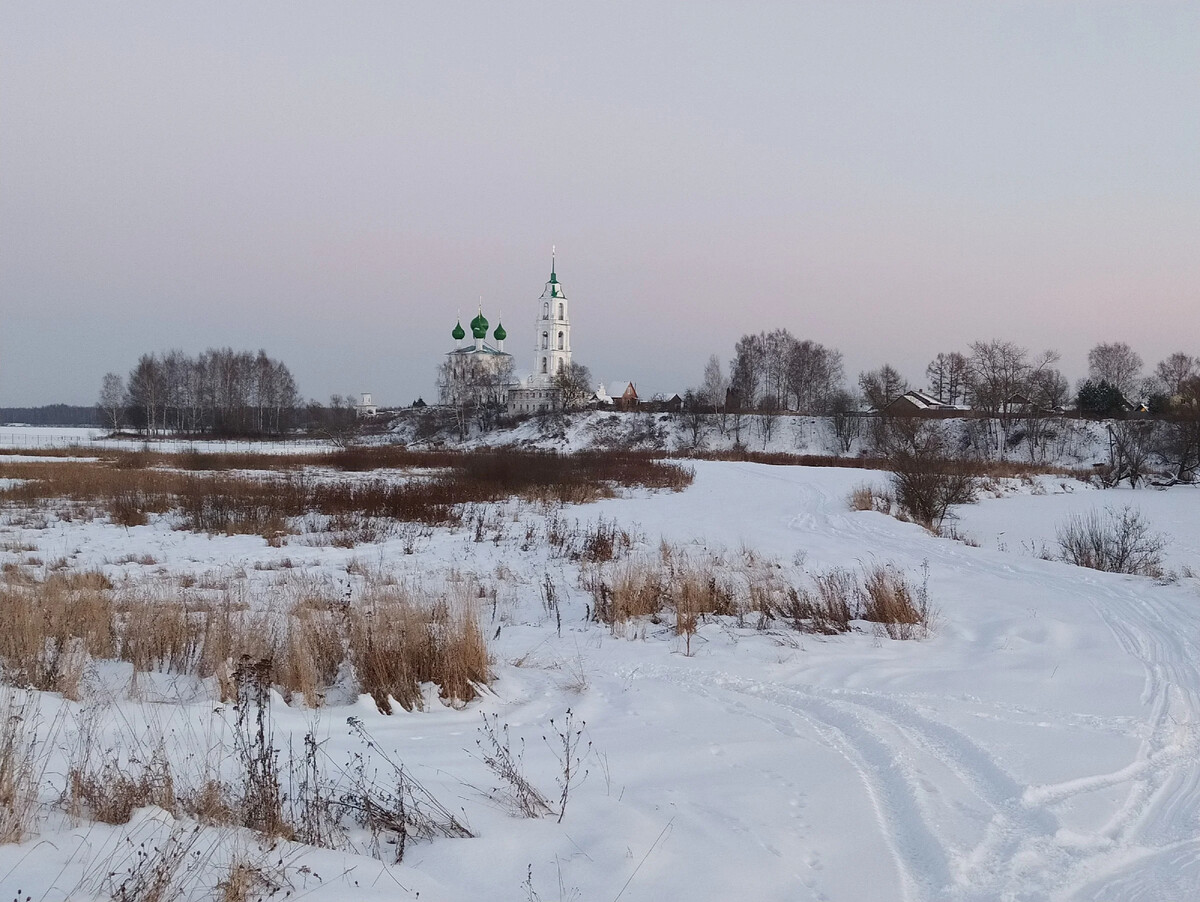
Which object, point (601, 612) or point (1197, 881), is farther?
point (601, 612)

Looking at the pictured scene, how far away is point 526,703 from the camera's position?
5.63 m

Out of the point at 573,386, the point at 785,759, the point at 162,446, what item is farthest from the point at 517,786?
the point at 573,386

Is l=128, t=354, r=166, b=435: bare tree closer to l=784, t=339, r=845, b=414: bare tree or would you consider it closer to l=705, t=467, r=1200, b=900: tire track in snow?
l=784, t=339, r=845, b=414: bare tree

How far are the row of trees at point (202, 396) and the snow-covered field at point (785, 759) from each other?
290 feet

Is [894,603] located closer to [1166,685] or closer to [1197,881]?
[1166,685]

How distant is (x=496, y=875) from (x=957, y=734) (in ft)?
10.9

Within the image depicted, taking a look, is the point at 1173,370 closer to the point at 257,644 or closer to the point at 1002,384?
the point at 1002,384

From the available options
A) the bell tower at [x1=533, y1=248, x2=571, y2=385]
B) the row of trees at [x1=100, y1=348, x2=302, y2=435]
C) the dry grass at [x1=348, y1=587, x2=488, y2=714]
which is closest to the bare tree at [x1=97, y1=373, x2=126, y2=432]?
the row of trees at [x1=100, y1=348, x2=302, y2=435]

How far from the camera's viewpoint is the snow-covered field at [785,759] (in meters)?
3.08

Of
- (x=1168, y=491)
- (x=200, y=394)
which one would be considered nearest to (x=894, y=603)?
(x=1168, y=491)

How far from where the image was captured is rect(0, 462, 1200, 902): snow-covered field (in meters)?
3.08

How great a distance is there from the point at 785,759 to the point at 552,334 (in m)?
94.2

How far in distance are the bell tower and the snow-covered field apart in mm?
87965

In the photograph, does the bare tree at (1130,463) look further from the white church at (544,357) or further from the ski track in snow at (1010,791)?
the white church at (544,357)
